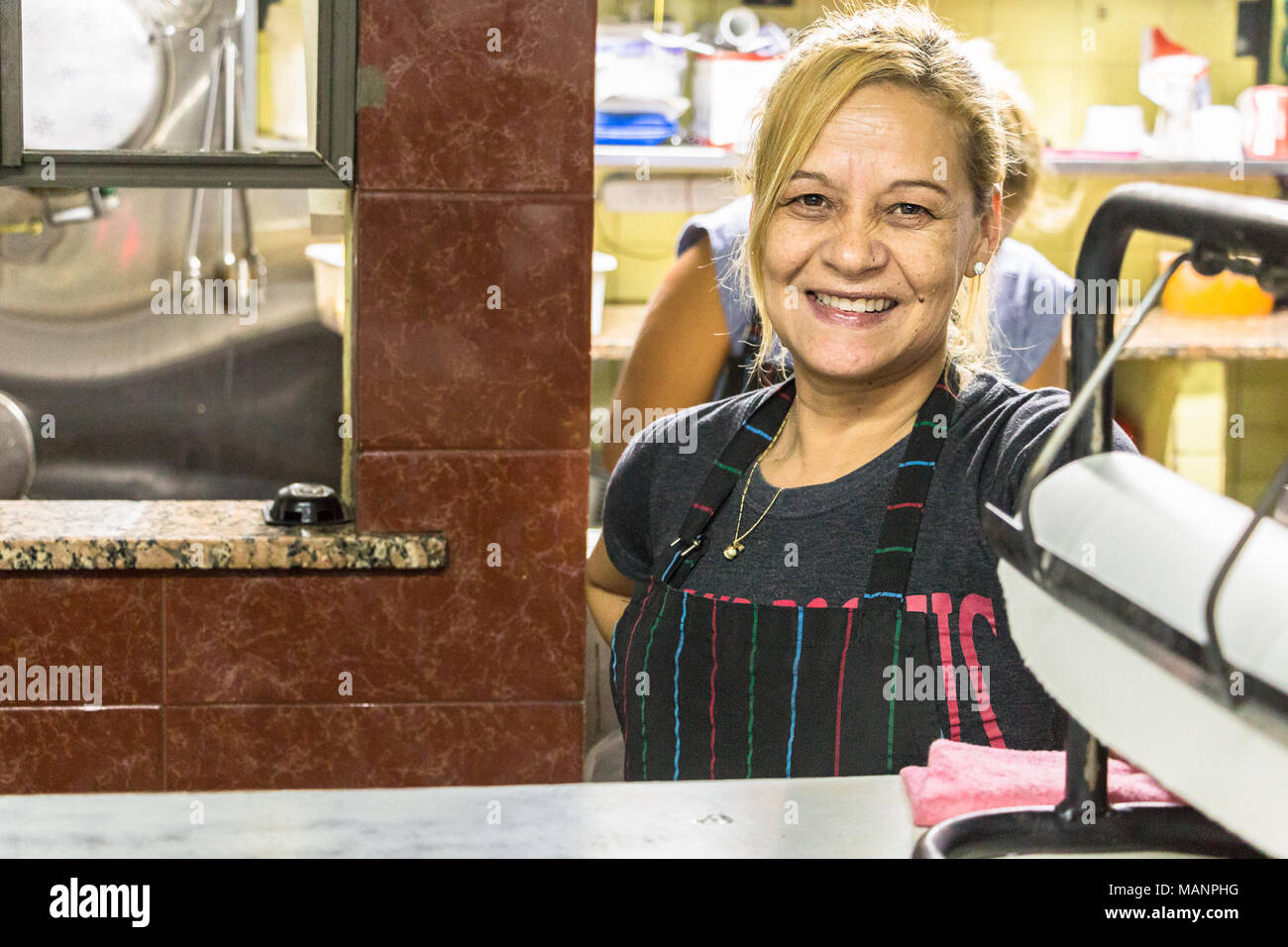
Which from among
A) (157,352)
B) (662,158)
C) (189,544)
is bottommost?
(189,544)

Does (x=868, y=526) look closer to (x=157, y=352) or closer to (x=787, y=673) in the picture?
(x=787, y=673)

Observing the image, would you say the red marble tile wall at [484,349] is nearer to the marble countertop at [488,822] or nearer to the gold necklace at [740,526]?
the gold necklace at [740,526]

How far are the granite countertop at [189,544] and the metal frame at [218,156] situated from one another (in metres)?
0.46

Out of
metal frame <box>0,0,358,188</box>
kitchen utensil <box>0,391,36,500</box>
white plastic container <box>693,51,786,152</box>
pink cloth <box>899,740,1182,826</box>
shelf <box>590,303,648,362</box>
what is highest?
white plastic container <box>693,51,786,152</box>

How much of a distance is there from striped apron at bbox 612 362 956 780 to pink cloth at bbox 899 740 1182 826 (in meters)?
0.28

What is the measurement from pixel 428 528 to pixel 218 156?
22.4 inches

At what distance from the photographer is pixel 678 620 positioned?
4.34ft

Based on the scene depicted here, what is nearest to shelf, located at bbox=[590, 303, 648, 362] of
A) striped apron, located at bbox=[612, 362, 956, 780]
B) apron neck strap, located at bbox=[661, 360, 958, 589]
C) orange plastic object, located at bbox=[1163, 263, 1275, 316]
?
orange plastic object, located at bbox=[1163, 263, 1275, 316]

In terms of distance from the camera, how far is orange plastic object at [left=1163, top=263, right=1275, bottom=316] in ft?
13.2

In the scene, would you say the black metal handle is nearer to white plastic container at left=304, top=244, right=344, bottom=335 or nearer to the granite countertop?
the granite countertop

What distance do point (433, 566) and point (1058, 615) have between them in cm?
149

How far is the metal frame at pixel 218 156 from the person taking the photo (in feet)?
6.28

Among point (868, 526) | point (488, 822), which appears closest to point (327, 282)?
point (868, 526)

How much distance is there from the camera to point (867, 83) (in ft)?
4.25
